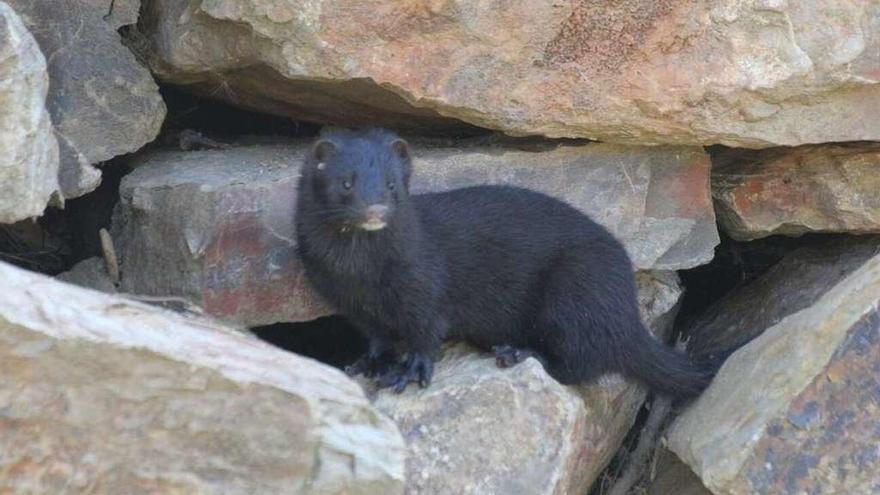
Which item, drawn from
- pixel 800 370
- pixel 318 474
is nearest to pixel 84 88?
pixel 318 474

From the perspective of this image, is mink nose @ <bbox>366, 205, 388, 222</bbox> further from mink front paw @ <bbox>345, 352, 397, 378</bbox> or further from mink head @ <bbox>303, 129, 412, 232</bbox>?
mink front paw @ <bbox>345, 352, 397, 378</bbox>

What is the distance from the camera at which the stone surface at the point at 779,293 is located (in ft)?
20.5

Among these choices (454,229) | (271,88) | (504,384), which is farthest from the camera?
(271,88)

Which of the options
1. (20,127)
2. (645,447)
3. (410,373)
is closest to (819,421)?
(645,447)

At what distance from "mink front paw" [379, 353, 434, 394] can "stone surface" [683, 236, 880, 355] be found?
1.49m

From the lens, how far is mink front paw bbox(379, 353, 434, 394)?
5.26m

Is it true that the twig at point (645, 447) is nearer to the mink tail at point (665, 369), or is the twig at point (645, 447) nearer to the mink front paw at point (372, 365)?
the mink tail at point (665, 369)

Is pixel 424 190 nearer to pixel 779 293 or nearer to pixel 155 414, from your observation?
pixel 779 293

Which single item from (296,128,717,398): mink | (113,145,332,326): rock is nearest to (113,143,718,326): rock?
(113,145,332,326): rock

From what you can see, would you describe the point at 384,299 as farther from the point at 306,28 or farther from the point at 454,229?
the point at 306,28

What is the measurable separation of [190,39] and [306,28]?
2.11ft

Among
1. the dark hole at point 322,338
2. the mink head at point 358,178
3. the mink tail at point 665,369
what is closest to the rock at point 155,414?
the mink head at point 358,178

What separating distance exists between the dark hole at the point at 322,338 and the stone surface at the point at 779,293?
1703mm

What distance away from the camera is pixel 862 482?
14.5ft
